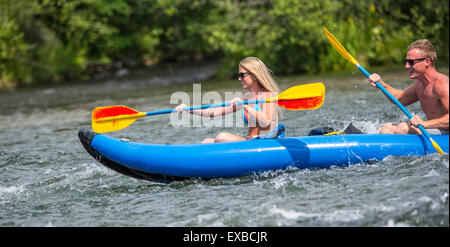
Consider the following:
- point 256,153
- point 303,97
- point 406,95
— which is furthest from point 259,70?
point 406,95

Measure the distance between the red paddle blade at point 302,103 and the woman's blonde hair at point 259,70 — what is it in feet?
0.51

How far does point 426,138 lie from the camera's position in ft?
14.6

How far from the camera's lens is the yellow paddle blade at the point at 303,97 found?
14.8 ft

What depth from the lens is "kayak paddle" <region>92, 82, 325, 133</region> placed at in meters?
4.49

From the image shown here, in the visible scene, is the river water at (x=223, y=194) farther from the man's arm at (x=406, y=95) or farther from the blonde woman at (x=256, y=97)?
the man's arm at (x=406, y=95)

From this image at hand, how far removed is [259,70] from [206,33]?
12347 millimetres

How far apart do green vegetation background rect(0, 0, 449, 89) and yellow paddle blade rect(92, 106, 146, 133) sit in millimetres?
7877

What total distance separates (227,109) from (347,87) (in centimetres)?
553

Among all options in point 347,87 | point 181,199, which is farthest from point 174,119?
point 181,199

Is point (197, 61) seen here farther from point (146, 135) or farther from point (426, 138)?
point (426, 138)

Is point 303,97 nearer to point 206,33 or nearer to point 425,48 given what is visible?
point 425,48

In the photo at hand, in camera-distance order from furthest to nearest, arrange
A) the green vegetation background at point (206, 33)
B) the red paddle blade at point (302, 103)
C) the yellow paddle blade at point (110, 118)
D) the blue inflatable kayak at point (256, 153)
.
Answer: the green vegetation background at point (206, 33)
the yellow paddle blade at point (110, 118)
the red paddle blade at point (302, 103)
the blue inflatable kayak at point (256, 153)

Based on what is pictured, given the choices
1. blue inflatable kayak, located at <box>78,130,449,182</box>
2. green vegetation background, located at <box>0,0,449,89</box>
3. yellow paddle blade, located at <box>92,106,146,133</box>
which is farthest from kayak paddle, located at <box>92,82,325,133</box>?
green vegetation background, located at <box>0,0,449,89</box>

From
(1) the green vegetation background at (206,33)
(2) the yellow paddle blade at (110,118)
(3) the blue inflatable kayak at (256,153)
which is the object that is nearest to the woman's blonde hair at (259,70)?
(3) the blue inflatable kayak at (256,153)
